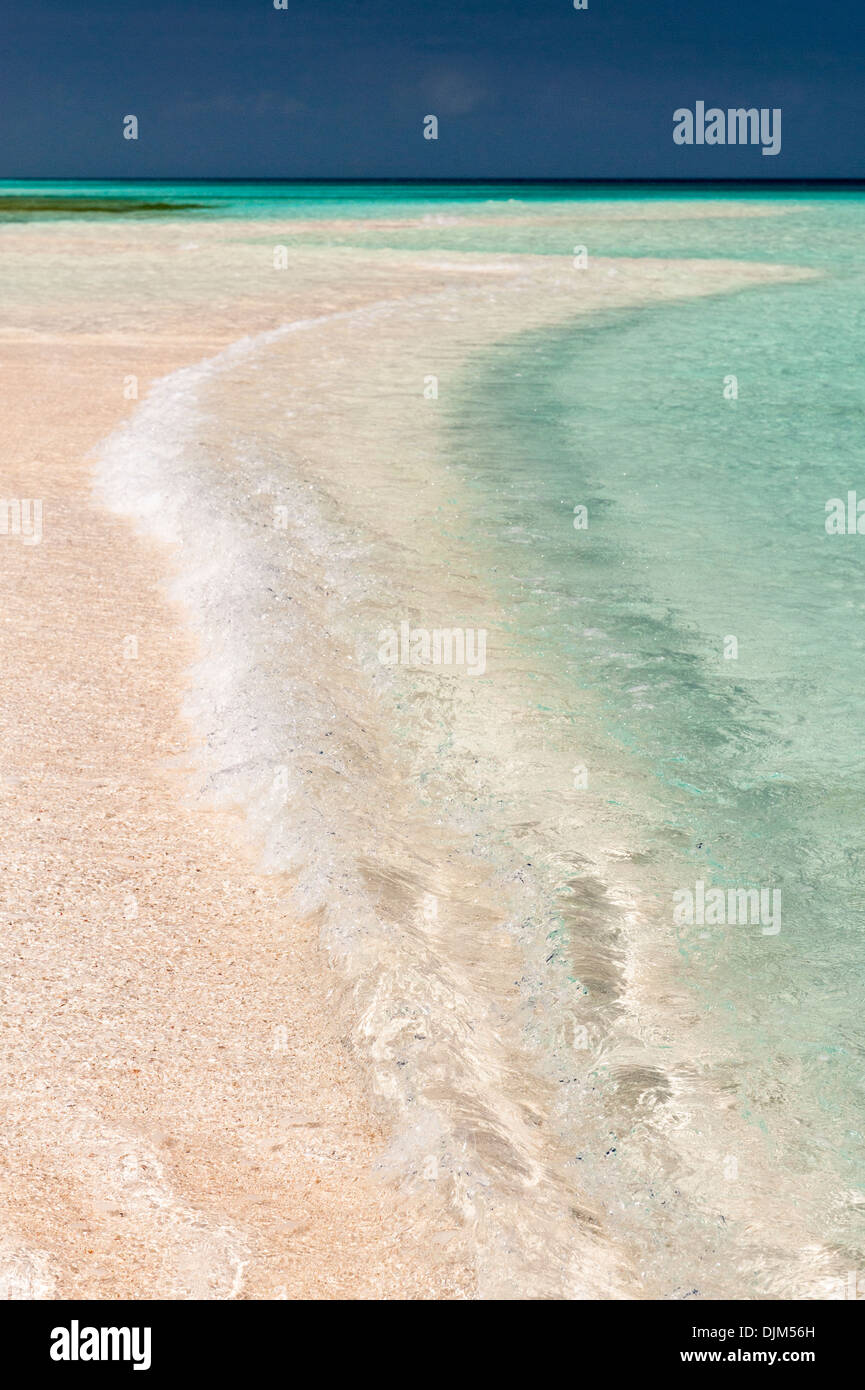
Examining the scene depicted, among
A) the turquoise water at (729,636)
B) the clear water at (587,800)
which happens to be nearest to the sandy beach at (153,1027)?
the clear water at (587,800)

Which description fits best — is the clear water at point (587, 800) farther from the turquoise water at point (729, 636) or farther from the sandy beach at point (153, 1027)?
the sandy beach at point (153, 1027)

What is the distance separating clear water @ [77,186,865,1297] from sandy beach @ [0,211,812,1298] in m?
0.14

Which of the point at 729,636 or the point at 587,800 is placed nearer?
the point at 587,800

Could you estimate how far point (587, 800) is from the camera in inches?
167

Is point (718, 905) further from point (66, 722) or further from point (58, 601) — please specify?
point (58, 601)

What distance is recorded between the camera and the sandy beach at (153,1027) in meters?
2.42

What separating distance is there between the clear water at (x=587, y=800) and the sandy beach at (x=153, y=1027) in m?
0.14

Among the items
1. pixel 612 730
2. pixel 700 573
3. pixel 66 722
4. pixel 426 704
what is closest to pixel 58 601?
pixel 66 722

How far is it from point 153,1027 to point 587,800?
5.92 ft

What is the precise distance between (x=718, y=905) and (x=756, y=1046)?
0.60 meters

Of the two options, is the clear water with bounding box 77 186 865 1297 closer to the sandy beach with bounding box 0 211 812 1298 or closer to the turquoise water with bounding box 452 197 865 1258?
the turquoise water with bounding box 452 197 865 1258

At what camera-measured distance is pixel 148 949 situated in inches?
129

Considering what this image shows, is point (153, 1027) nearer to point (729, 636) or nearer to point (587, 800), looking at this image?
point (587, 800)

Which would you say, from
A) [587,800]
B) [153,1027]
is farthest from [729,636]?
[153,1027]
